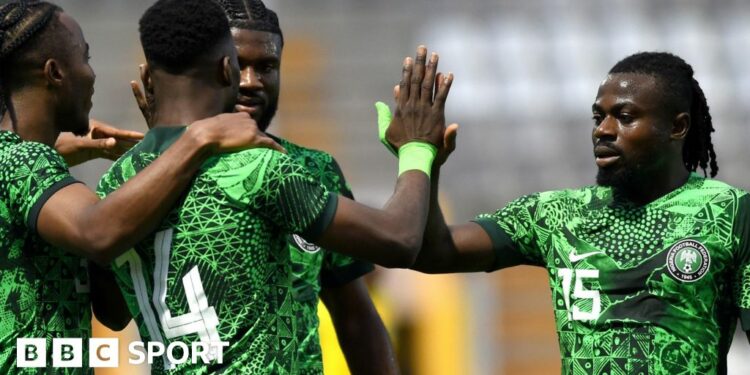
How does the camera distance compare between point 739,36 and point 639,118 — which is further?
point 739,36

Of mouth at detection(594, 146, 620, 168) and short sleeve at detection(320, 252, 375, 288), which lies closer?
mouth at detection(594, 146, 620, 168)

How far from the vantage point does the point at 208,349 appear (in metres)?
3.63

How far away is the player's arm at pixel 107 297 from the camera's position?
412cm

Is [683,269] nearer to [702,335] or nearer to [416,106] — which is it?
[702,335]

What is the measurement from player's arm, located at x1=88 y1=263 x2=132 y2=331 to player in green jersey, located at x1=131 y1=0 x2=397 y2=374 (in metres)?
0.68

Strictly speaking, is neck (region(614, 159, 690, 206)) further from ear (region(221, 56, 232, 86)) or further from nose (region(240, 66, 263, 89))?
ear (region(221, 56, 232, 86))

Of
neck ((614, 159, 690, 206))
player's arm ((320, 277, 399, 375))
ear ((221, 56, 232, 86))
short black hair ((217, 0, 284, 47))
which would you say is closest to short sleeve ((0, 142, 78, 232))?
ear ((221, 56, 232, 86))

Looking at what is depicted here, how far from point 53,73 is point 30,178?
456 millimetres

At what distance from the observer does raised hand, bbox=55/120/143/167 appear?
4.79 meters

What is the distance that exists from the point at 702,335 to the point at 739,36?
8.68 metres

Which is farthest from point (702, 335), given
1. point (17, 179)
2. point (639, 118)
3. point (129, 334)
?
point (129, 334)

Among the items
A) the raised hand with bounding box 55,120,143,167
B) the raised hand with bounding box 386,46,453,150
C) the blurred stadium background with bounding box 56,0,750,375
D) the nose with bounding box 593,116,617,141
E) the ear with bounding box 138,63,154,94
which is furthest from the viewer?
the blurred stadium background with bounding box 56,0,750,375

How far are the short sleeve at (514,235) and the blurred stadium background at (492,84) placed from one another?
5.08 meters

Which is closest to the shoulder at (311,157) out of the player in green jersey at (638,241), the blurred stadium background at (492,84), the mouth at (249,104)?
the mouth at (249,104)
